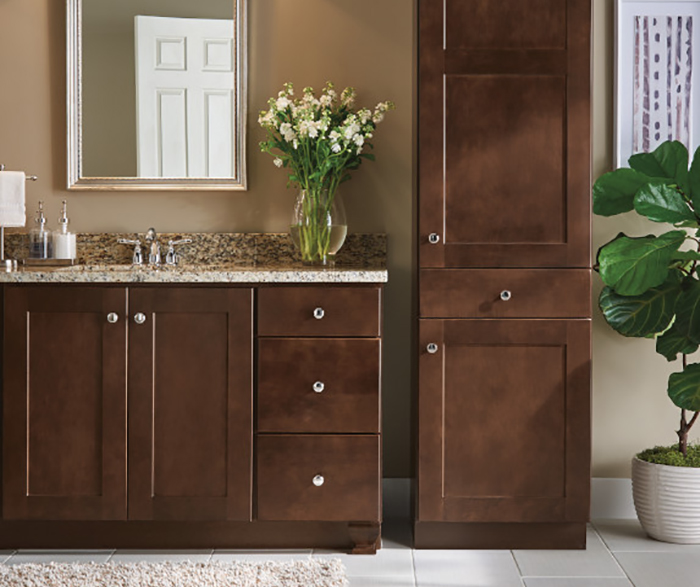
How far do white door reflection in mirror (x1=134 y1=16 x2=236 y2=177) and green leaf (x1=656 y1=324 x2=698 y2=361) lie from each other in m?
1.57

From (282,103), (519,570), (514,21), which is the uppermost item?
(514,21)

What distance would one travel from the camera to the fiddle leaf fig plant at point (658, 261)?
251 centimetres

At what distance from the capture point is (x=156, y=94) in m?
3.03

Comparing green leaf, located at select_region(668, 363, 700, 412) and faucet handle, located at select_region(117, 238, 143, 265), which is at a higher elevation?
faucet handle, located at select_region(117, 238, 143, 265)

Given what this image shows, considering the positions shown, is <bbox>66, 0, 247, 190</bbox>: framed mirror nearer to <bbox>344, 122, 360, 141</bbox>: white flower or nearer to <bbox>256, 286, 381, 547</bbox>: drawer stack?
<bbox>344, 122, 360, 141</bbox>: white flower

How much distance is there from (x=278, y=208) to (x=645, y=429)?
1.55 metres

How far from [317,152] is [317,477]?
1.06m

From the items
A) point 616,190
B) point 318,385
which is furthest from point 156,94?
point 616,190

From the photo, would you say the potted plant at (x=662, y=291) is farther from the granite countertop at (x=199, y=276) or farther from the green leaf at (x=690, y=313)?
the granite countertop at (x=199, y=276)

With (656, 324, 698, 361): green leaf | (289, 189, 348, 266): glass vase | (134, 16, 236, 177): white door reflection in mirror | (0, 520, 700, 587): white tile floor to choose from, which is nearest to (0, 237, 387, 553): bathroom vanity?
(0, 520, 700, 587): white tile floor

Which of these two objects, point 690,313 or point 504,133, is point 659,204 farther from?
point 504,133

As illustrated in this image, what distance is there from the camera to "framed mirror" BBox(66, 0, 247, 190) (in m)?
3.01

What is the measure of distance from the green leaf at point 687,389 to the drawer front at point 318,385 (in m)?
0.90

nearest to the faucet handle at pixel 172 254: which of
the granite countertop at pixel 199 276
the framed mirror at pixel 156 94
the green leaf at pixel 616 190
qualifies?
the framed mirror at pixel 156 94
